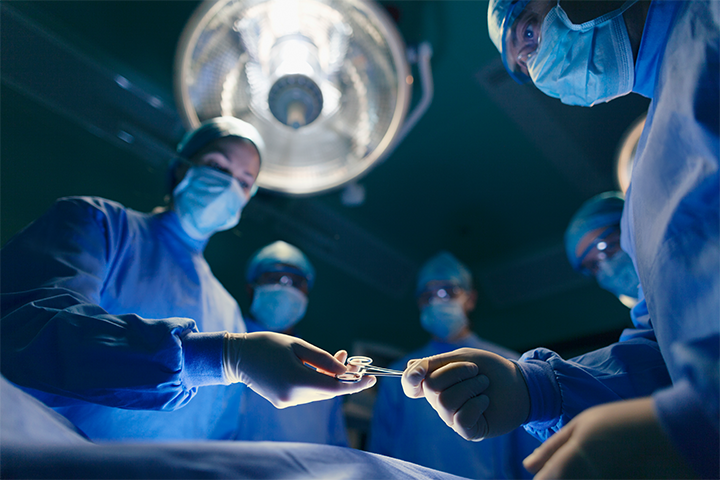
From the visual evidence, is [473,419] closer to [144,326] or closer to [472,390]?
[472,390]

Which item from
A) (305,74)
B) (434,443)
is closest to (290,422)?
(434,443)

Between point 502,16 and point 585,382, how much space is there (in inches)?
38.4

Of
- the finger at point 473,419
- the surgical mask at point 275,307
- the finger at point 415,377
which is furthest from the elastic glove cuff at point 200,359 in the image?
the surgical mask at point 275,307

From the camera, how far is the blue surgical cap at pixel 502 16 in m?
1.17

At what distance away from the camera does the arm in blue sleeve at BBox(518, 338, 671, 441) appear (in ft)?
3.26

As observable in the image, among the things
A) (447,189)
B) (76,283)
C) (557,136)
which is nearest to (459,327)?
(447,189)

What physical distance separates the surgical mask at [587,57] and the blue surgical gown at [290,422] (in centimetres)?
153

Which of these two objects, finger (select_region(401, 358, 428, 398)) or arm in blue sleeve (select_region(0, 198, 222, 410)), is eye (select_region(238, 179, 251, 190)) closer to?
arm in blue sleeve (select_region(0, 198, 222, 410))

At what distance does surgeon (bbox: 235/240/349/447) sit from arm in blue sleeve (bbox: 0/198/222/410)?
895 mm

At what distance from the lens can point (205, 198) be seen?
1519 millimetres

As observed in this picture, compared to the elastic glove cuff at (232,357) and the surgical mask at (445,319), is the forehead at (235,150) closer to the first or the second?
the elastic glove cuff at (232,357)

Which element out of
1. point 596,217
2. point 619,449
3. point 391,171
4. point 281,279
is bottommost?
point 619,449

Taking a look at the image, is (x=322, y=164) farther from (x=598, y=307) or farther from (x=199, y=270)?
(x=598, y=307)

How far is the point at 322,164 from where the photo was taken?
187 centimetres
